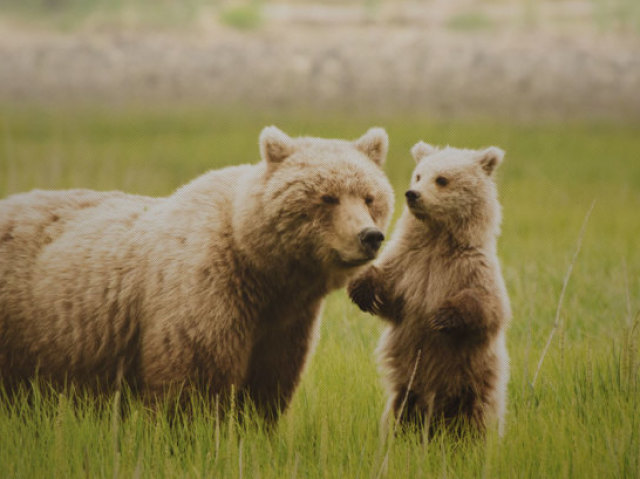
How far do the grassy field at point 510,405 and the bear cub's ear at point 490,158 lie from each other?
1044 mm

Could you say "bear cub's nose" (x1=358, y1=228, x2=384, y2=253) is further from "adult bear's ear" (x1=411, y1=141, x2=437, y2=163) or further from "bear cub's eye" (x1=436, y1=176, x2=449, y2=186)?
"adult bear's ear" (x1=411, y1=141, x2=437, y2=163)

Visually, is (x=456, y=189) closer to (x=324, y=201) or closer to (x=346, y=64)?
(x=324, y=201)

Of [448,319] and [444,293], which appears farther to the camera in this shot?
[444,293]

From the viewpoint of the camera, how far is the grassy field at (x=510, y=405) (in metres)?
3.78

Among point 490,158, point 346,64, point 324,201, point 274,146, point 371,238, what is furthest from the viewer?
point 346,64

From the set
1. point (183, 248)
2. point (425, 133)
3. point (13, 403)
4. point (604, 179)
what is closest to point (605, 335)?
point (183, 248)

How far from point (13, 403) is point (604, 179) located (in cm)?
1292

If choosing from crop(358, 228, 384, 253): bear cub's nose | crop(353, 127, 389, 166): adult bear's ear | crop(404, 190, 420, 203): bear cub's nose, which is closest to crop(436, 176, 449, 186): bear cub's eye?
crop(404, 190, 420, 203): bear cub's nose

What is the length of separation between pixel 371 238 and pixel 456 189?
2.83 ft

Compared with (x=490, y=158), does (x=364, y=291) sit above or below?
below

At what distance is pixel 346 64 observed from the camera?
27.8 meters

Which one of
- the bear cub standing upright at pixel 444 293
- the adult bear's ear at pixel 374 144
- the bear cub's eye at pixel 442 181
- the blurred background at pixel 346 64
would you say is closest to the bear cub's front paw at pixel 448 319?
the bear cub standing upright at pixel 444 293

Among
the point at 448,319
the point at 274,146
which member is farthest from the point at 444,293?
the point at 274,146

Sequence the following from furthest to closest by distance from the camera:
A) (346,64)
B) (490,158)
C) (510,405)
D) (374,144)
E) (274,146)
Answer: (346,64) < (510,405) < (490,158) < (374,144) < (274,146)
